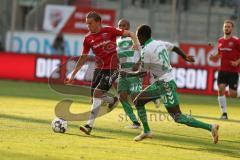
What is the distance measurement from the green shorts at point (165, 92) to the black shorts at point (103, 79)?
150 cm

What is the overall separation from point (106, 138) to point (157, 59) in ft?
6.02

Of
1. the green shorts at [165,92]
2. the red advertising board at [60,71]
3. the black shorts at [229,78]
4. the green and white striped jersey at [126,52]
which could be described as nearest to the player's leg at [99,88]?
the green and white striped jersey at [126,52]

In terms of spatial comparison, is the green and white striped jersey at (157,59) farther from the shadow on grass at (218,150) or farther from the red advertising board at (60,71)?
the red advertising board at (60,71)

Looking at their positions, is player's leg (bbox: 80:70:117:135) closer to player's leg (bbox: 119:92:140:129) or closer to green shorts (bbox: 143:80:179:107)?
player's leg (bbox: 119:92:140:129)

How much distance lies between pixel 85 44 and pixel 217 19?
2128 centimetres

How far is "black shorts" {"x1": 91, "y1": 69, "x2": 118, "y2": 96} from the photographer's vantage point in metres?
15.8

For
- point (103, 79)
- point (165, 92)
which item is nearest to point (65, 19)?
point (103, 79)

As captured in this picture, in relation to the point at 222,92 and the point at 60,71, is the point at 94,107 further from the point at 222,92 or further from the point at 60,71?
the point at 60,71

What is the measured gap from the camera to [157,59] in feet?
46.3

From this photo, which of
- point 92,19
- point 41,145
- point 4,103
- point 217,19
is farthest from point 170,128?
point 217,19

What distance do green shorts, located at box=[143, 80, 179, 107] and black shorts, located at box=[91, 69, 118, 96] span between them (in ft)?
4.91

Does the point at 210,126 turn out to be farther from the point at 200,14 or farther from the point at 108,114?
the point at 200,14

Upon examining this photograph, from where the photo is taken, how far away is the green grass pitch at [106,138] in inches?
501

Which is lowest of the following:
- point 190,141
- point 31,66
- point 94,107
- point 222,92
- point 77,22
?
point 31,66
